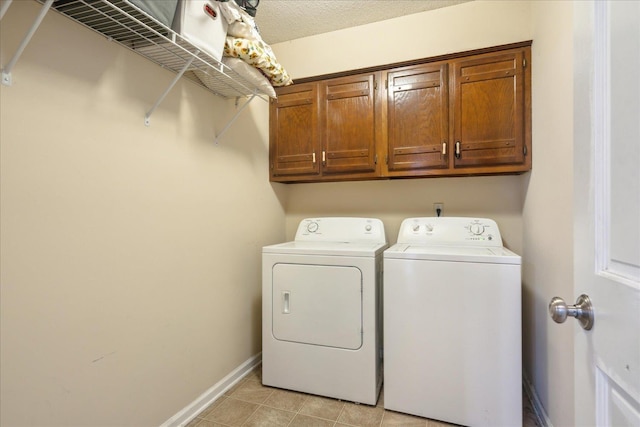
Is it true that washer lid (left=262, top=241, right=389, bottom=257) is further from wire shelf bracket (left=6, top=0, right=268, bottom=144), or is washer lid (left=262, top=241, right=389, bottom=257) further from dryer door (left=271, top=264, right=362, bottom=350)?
wire shelf bracket (left=6, top=0, right=268, bottom=144)

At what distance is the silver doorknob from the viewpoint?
1.94 feet

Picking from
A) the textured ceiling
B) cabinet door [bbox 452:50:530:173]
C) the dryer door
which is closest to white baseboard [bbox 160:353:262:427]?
the dryer door

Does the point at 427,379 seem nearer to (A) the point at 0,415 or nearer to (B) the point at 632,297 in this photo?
(B) the point at 632,297

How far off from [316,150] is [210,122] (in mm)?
782

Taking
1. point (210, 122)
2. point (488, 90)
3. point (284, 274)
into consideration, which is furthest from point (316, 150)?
point (488, 90)

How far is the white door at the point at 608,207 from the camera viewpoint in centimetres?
48

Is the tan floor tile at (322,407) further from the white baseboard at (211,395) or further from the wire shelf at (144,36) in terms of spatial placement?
the wire shelf at (144,36)

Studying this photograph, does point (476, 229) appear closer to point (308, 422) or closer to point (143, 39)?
point (308, 422)

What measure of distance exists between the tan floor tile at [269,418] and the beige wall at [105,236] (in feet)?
1.08

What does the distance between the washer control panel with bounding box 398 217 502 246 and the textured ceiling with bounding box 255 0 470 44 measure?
1.45 meters

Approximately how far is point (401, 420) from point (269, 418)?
28.2 inches

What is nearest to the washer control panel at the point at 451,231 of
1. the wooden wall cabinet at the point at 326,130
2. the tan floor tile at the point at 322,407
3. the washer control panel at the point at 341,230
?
the washer control panel at the point at 341,230

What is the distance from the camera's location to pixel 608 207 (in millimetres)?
543

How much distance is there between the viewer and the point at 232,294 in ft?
6.41
